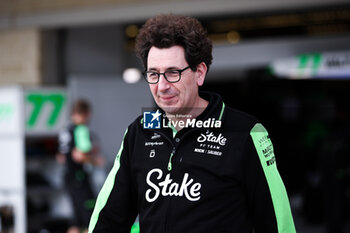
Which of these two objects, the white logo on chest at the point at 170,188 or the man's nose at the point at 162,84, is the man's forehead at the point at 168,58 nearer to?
the man's nose at the point at 162,84

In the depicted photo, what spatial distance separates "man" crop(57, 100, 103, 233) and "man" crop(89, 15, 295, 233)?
421 cm

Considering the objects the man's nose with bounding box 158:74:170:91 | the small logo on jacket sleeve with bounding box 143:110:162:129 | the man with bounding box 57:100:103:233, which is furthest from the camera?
the man with bounding box 57:100:103:233

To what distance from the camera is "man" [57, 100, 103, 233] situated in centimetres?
613

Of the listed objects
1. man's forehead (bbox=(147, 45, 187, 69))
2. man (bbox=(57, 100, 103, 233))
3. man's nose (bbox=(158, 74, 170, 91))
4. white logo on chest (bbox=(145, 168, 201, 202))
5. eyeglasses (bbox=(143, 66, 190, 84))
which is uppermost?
man's forehead (bbox=(147, 45, 187, 69))

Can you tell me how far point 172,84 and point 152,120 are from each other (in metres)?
0.19

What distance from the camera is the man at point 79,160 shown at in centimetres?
613

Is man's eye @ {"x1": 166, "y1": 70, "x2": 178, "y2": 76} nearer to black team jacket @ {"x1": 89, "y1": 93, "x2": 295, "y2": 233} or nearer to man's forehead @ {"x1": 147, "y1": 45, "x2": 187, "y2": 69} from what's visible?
man's forehead @ {"x1": 147, "y1": 45, "x2": 187, "y2": 69}

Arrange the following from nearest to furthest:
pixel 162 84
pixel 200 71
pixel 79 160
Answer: pixel 162 84 → pixel 200 71 → pixel 79 160

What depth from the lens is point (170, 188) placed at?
6.21 ft

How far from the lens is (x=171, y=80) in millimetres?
1831

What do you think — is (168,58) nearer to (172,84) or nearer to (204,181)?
(172,84)

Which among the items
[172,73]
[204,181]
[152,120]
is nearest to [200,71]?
[172,73]

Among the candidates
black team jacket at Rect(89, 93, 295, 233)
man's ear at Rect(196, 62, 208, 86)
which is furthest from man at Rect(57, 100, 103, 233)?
man's ear at Rect(196, 62, 208, 86)

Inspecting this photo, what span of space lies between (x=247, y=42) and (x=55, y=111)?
8.38 ft
